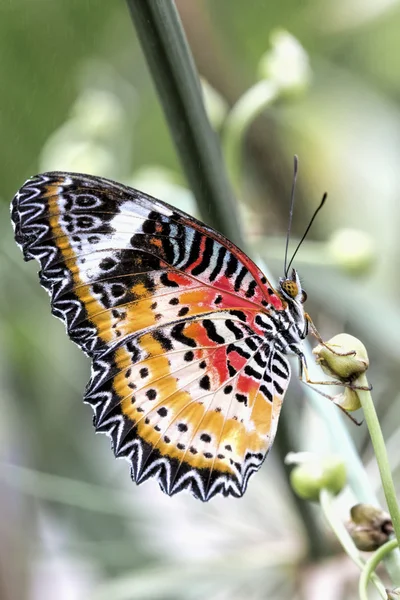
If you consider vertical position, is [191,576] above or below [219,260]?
below

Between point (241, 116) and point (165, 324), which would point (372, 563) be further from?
point (241, 116)

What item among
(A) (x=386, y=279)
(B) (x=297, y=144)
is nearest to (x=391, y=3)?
(B) (x=297, y=144)

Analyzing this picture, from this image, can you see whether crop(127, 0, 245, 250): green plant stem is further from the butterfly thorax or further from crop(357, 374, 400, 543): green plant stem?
crop(357, 374, 400, 543): green plant stem

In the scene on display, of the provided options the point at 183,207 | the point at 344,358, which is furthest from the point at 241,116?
the point at 344,358

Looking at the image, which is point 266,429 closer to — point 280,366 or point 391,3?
point 280,366

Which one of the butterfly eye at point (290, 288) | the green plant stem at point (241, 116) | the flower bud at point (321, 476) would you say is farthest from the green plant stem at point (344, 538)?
the green plant stem at point (241, 116)

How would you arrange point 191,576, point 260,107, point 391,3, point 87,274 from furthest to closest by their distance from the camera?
point 391,3 → point 191,576 → point 260,107 → point 87,274

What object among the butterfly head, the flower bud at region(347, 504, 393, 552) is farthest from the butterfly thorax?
the flower bud at region(347, 504, 393, 552)

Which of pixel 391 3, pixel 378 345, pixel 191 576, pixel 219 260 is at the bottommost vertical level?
pixel 191 576
